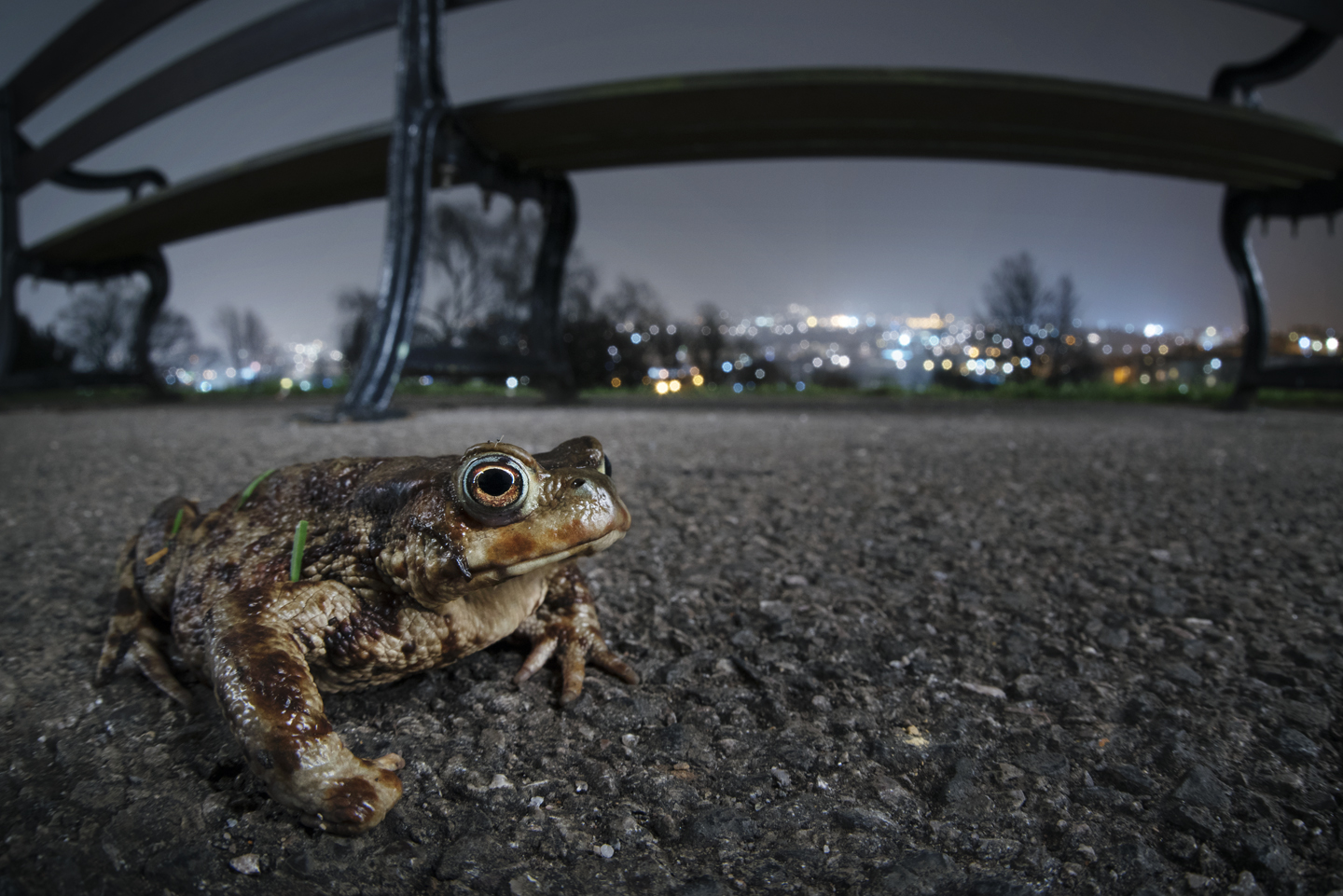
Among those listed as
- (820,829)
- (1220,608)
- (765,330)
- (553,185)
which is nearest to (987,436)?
(1220,608)

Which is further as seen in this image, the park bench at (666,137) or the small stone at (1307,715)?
the park bench at (666,137)

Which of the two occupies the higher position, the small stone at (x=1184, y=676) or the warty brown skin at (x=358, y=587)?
the warty brown skin at (x=358, y=587)

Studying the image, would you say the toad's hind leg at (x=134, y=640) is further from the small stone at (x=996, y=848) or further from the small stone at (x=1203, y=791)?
the small stone at (x=1203, y=791)

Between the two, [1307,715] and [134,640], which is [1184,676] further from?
[134,640]

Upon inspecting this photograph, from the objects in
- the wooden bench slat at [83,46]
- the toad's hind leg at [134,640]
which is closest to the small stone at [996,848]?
the toad's hind leg at [134,640]

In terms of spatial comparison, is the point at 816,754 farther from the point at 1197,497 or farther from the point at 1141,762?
the point at 1197,497

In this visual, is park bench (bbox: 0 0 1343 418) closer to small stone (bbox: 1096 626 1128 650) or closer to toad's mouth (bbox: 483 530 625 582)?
small stone (bbox: 1096 626 1128 650)

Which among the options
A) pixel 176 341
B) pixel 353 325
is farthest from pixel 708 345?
pixel 176 341
